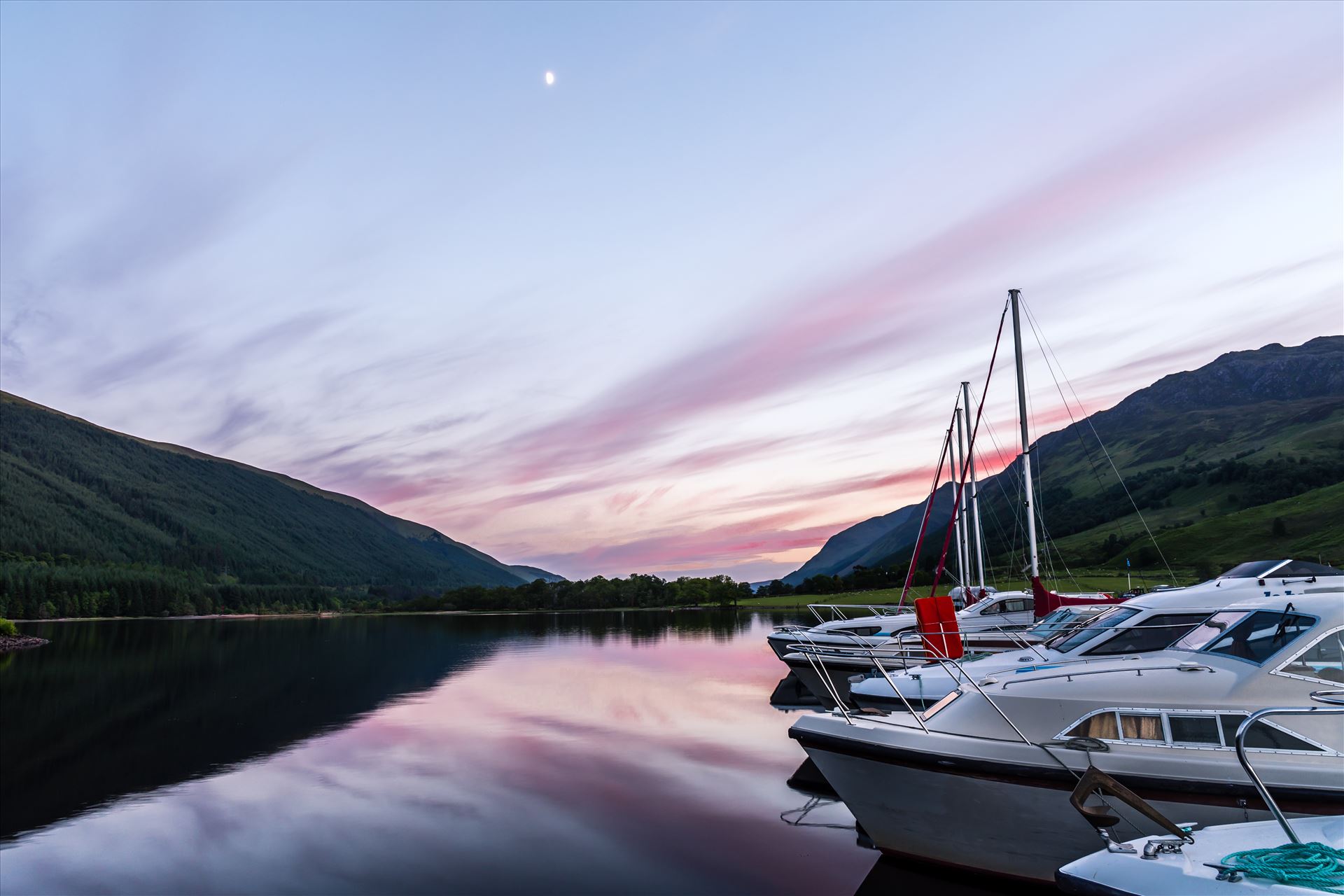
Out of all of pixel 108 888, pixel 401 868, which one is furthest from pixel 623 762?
pixel 108 888

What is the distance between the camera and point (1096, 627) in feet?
51.8

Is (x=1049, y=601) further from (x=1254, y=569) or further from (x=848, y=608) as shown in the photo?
(x=1254, y=569)

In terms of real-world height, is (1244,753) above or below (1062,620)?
below

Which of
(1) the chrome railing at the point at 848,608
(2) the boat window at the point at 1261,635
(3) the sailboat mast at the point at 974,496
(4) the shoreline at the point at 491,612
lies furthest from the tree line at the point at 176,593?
(2) the boat window at the point at 1261,635

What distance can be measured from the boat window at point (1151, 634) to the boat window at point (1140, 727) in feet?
10.9

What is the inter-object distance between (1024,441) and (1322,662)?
18.2 metres

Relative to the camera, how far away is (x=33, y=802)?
17.8m

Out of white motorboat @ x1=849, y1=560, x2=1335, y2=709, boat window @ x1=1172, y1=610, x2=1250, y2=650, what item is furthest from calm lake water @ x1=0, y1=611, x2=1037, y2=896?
boat window @ x1=1172, y1=610, x2=1250, y2=650

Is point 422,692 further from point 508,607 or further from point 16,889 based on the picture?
point 508,607

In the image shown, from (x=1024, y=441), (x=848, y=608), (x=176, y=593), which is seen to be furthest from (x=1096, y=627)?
(x=176, y=593)

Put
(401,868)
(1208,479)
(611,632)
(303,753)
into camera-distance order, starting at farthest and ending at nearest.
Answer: (1208,479)
(611,632)
(303,753)
(401,868)

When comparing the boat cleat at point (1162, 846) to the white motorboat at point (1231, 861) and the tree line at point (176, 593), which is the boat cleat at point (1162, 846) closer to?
the white motorboat at point (1231, 861)

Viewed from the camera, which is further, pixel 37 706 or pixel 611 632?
pixel 611 632

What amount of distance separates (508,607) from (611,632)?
115m
